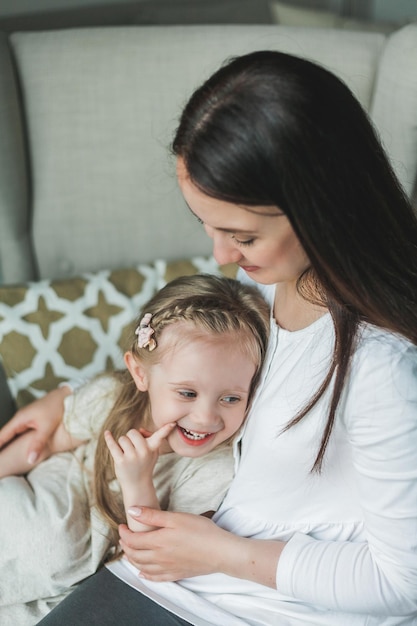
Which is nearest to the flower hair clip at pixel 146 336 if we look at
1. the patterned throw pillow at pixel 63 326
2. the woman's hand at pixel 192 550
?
the woman's hand at pixel 192 550

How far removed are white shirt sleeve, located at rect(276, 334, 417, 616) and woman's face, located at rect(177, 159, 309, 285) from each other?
156 mm

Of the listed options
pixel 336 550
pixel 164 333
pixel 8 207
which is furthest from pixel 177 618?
pixel 8 207

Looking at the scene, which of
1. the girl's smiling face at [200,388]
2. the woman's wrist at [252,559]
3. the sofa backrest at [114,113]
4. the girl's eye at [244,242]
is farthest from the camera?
the sofa backrest at [114,113]

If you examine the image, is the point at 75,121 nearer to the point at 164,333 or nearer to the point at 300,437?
the point at 164,333

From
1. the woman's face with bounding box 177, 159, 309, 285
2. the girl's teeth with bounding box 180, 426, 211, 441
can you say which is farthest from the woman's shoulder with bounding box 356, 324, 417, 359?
the girl's teeth with bounding box 180, 426, 211, 441

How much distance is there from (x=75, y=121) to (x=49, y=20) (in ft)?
1.42

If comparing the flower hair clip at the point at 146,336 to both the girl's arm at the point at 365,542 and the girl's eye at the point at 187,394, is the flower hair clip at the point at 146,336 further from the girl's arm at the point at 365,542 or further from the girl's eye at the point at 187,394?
the girl's arm at the point at 365,542

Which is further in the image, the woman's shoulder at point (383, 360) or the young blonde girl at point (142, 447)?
the young blonde girl at point (142, 447)

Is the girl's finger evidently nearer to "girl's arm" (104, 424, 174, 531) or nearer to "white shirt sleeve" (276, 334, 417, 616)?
"girl's arm" (104, 424, 174, 531)

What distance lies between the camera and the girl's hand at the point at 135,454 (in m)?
1.21

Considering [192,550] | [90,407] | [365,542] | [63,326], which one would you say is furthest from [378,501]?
[63,326]

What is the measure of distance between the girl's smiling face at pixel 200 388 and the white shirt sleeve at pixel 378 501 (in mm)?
253

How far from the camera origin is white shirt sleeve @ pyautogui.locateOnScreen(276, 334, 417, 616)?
93 centimetres

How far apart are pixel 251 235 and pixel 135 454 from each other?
1.52ft
